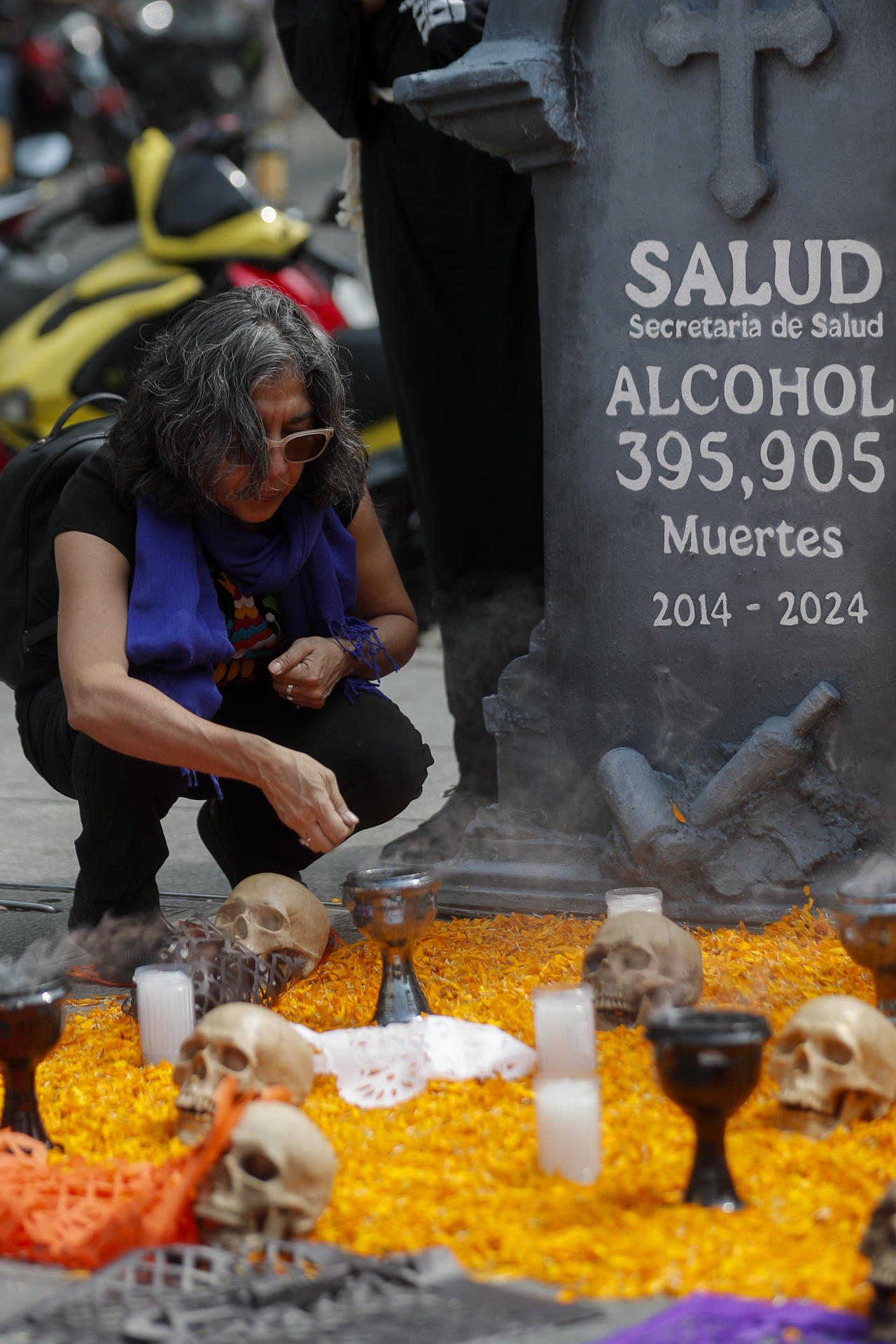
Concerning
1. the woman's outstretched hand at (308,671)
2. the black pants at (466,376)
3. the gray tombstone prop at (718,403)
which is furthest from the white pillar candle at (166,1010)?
the black pants at (466,376)

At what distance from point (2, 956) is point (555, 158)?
188 centimetres

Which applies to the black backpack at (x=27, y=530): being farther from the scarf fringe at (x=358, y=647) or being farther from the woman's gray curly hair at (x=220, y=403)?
the scarf fringe at (x=358, y=647)

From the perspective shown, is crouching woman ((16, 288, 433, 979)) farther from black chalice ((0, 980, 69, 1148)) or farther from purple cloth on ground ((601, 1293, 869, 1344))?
purple cloth on ground ((601, 1293, 869, 1344))

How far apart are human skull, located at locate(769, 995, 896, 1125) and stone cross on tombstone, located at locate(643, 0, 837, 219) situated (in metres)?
1.62

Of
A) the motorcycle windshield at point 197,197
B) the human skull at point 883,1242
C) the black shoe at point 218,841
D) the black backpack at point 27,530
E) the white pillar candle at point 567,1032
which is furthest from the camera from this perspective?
the motorcycle windshield at point 197,197

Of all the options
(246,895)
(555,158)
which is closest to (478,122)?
(555,158)

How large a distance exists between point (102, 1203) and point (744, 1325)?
2.63 feet

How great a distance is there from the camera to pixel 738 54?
3.06 meters

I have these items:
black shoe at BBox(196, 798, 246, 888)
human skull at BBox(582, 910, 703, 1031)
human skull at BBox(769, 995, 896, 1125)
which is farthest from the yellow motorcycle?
human skull at BBox(769, 995, 896, 1125)

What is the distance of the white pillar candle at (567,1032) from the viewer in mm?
2293

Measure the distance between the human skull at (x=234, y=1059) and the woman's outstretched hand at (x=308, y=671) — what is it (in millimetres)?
941

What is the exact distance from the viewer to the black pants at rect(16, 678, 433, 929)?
3.01 meters

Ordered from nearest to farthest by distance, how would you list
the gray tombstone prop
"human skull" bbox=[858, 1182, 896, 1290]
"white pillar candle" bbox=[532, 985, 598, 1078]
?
"human skull" bbox=[858, 1182, 896, 1290], "white pillar candle" bbox=[532, 985, 598, 1078], the gray tombstone prop

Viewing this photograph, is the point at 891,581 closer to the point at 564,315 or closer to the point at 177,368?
the point at 564,315
